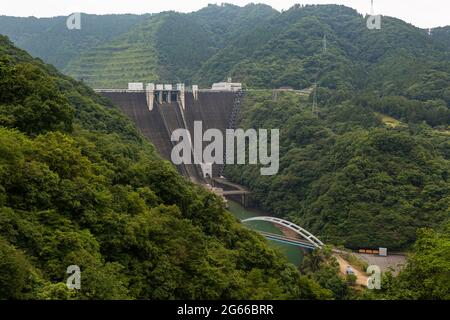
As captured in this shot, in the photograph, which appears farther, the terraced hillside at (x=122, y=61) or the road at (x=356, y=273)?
the terraced hillside at (x=122, y=61)

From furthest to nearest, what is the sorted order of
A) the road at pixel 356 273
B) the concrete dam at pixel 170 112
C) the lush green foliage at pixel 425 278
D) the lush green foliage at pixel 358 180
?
1. the concrete dam at pixel 170 112
2. the lush green foliage at pixel 358 180
3. the road at pixel 356 273
4. the lush green foliage at pixel 425 278

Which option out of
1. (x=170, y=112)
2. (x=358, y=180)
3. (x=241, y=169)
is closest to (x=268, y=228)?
(x=358, y=180)

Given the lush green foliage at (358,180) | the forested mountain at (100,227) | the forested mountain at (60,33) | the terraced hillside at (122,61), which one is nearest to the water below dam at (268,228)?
the lush green foliage at (358,180)

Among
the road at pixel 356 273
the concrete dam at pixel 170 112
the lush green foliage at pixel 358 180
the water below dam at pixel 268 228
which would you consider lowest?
the water below dam at pixel 268 228

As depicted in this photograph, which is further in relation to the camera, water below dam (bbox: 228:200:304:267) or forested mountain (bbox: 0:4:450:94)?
forested mountain (bbox: 0:4:450:94)

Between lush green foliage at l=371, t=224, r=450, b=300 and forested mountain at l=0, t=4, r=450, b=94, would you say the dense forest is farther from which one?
forested mountain at l=0, t=4, r=450, b=94

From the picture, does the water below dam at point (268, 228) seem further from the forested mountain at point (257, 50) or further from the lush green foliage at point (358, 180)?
the forested mountain at point (257, 50)

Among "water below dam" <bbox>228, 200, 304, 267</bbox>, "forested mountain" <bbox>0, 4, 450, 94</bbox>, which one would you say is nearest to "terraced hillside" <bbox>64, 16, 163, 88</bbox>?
"forested mountain" <bbox>0, 4, 450, 94</bbox>

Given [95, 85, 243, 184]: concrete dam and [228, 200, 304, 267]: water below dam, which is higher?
[95, 85, 243, 184]: concrete dam
